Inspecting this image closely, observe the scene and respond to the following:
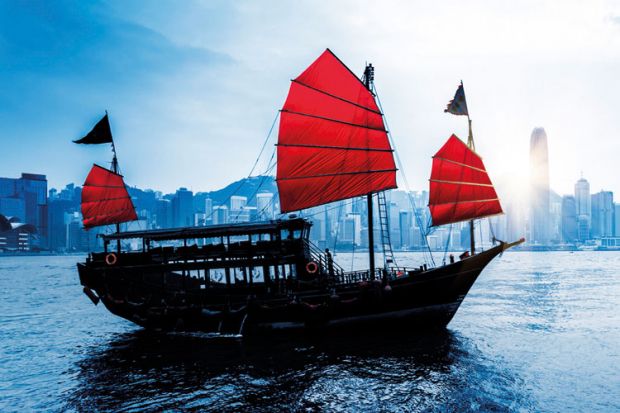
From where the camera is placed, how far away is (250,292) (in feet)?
66.7

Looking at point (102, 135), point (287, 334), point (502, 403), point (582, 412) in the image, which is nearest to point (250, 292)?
point (287, 334)

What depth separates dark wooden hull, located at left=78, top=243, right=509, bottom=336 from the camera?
754 inches

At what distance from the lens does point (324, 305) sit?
19109mm

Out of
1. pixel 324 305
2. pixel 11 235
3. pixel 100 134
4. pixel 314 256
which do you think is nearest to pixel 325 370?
pixel 324 305

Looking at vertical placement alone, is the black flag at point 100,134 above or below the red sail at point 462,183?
above

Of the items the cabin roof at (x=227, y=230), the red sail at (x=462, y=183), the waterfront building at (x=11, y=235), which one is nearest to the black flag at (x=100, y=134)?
the cabin roof at (x=227, y=230)

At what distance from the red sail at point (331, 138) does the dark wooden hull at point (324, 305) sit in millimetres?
5249

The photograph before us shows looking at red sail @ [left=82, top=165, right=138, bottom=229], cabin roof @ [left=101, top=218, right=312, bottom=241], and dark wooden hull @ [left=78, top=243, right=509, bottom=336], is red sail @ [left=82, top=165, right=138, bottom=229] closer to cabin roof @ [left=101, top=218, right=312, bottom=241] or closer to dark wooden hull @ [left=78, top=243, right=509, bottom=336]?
cabin roof @ [left=101, top=218, right=312, bottom=241]

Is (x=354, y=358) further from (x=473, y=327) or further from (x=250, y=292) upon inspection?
(x=473, y=327)

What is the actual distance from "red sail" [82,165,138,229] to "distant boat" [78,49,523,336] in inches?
356

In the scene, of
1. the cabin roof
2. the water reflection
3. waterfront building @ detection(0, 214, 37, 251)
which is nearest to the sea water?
the water reflection

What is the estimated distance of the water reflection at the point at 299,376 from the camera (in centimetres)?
1295

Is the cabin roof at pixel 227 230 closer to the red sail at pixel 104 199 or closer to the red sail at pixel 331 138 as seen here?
the red sail at pixel 331 138

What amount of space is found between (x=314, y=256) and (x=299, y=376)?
7571 millimetres
